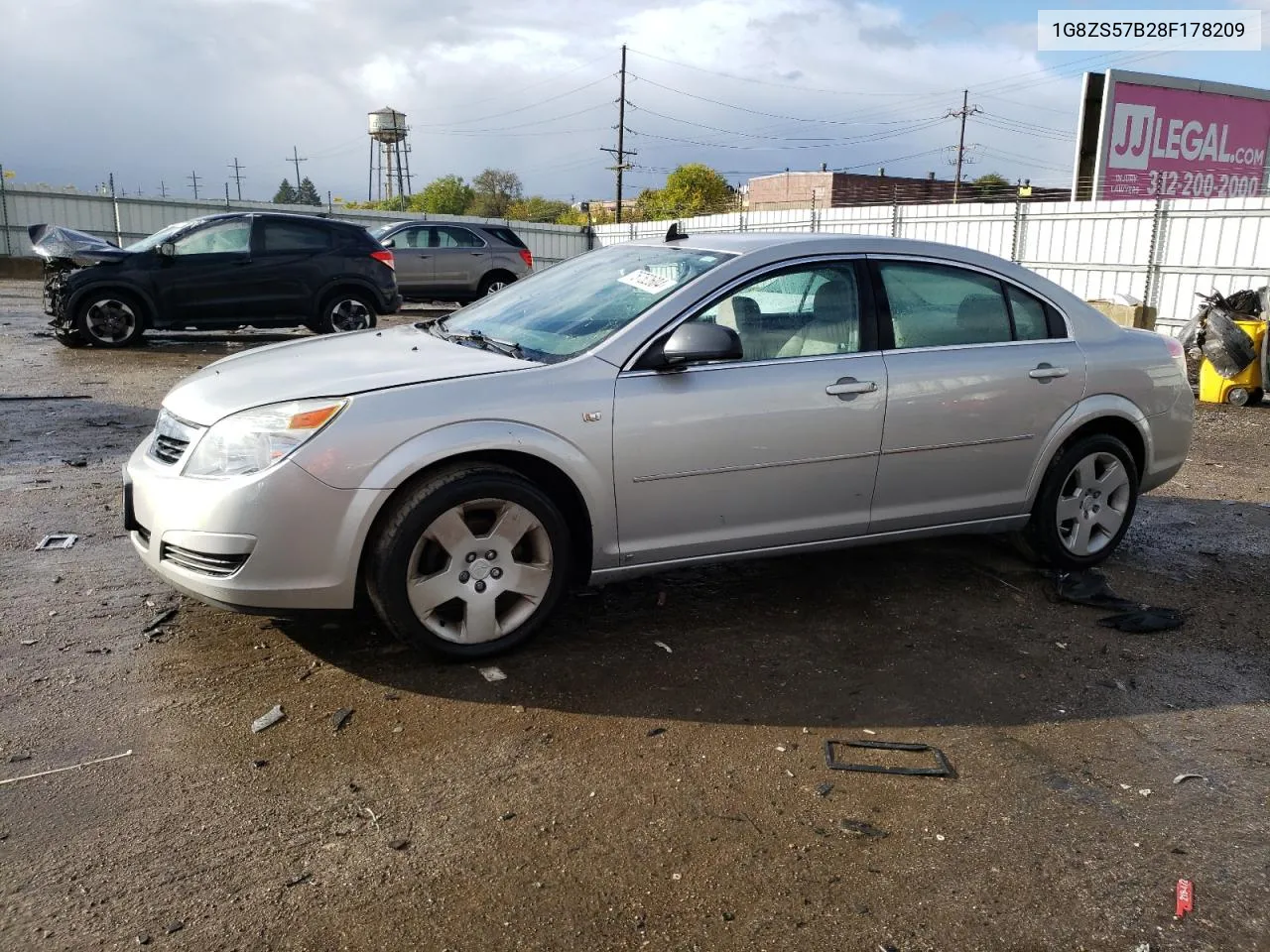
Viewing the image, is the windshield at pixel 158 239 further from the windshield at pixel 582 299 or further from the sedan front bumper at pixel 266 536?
the sedan front bumper at pixel 266 536

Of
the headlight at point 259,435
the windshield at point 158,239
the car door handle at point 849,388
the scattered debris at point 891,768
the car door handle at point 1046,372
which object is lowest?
the scattered debris at point 891,768

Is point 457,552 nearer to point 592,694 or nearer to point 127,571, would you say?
point 592,694

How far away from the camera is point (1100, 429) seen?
523cm

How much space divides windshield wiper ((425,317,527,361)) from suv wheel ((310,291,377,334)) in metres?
9.09

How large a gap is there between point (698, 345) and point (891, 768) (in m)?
1.71

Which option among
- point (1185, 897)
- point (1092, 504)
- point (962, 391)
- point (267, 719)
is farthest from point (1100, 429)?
point (267, 719)

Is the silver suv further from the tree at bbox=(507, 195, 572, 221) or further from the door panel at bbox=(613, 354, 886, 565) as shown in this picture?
the tree at bbox=(507, 195, 572, 221)

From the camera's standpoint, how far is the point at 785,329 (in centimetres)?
447

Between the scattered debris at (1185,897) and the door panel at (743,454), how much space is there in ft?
6.68

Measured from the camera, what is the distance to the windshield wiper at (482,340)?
4.27 meters

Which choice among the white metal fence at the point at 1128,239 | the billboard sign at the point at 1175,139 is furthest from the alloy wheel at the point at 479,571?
the billboard sign at the point at 1175,139

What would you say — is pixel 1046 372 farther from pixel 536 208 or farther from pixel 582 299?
pixel 536 208

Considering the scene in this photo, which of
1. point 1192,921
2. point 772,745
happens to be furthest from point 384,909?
point 1192,921

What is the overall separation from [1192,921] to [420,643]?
2.61m
